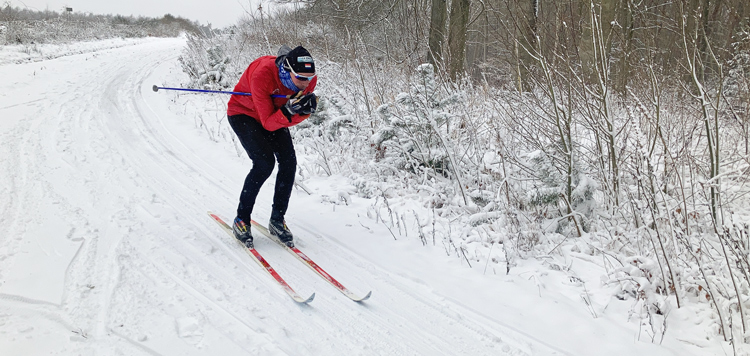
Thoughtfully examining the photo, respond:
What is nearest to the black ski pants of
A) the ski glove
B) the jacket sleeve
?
the jacket sleeve

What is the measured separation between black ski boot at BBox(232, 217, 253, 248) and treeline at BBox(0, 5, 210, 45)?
13.0m

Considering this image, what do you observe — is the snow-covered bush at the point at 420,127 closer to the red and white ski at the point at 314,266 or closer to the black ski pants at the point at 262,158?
the black ski pants at the point at 262,158

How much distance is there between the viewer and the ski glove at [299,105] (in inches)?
139

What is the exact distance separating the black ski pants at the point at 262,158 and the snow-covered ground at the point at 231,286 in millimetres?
376

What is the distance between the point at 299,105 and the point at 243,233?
1.24 meters

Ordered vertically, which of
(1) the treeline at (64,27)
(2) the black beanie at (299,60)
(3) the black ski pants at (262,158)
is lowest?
(3) the black ski pants at (262,158)

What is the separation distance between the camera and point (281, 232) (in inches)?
155

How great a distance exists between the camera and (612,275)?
3.25 metres

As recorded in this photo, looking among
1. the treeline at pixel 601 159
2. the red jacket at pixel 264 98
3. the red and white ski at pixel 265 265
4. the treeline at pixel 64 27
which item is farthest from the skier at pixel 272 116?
the treeline at pixel 64 27

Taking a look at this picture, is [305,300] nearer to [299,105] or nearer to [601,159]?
[299,105]

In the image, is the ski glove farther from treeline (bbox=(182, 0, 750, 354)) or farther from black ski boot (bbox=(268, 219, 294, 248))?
treeline (bbox=(182, 0, 750, 354))

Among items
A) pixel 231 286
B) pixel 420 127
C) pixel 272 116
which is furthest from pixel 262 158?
pixel 420 127

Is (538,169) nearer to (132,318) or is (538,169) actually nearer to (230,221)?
(230,221)

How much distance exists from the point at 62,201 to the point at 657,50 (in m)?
Result: 5.58
